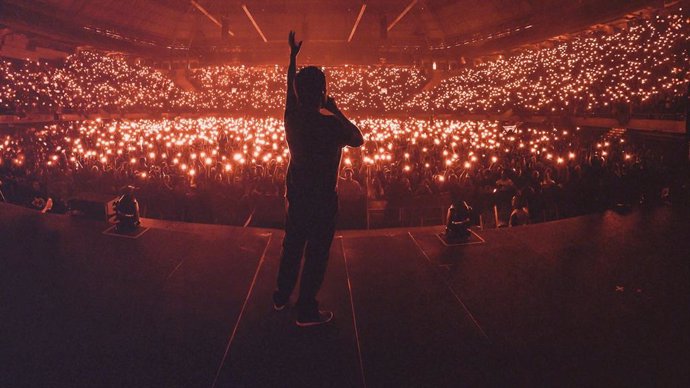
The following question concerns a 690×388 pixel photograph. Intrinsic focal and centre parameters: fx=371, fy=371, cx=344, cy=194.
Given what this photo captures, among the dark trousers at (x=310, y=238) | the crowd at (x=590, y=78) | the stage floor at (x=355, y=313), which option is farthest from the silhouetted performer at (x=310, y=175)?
the crowd at (x=590, y=78)

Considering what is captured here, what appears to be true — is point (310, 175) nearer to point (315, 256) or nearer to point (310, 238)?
point (310, 238)

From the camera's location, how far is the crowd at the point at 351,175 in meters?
7.56

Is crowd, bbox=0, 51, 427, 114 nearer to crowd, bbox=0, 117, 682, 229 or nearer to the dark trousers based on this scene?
crowd, bbox=0, 117, 682, 229

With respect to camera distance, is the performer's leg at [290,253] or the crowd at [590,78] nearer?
the performer's leg at [290,253]

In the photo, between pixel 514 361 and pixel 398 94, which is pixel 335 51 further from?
pixel 398 94

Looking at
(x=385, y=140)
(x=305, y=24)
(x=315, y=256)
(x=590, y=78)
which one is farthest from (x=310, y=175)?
(x=590, y=78)

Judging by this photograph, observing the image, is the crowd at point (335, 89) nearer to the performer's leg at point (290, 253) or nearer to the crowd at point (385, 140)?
the crowd at point (385, 140)

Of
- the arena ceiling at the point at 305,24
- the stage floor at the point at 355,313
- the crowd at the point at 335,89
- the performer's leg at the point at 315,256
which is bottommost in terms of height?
the stage floor at the point at 355,313

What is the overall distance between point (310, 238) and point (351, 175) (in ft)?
19.3

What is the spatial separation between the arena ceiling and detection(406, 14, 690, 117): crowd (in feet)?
11.0

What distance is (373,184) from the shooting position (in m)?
10.2

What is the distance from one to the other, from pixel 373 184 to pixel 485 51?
4.52m

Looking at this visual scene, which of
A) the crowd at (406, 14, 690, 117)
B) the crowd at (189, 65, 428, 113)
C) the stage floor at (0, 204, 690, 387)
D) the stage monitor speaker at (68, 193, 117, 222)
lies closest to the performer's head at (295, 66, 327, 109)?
the stage floor at (0, 204, 690, 387)

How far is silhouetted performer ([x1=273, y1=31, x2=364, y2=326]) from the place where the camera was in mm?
2498
